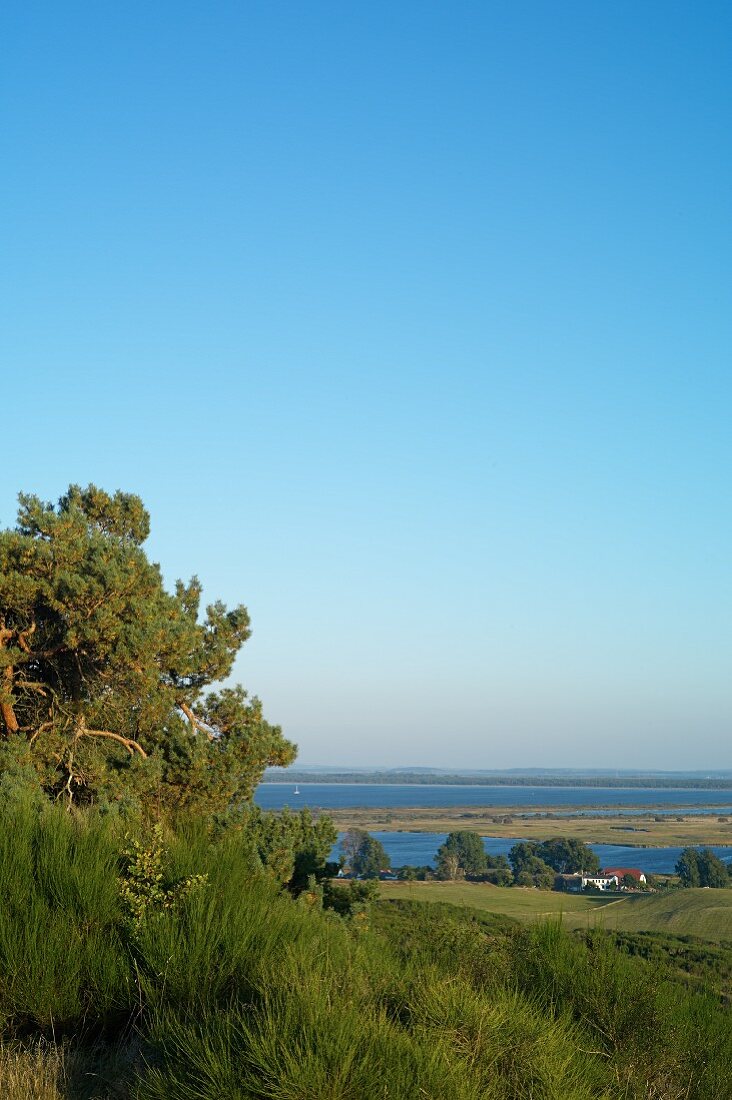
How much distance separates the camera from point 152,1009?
6.29 m

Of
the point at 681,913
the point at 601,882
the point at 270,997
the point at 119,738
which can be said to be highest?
the point at 119,738

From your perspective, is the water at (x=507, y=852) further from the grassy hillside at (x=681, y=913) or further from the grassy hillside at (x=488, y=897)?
the grassy hillside at (x=681, y=913)

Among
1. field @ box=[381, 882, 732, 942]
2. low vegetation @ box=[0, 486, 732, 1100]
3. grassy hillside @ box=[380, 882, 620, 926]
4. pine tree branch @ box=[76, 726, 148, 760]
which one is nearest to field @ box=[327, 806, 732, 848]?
field @ box=[381, 882, 732, 942]

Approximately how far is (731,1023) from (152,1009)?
13.7ft

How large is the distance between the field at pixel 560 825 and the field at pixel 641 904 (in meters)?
63.6

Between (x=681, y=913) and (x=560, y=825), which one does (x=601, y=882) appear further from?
(x=560, y=825)

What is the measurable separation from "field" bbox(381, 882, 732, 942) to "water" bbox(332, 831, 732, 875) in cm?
3277

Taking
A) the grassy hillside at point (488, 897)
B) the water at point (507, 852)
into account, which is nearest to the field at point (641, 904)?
the grassy hillside at point (488, 897)

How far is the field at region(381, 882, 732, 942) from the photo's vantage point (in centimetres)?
4047

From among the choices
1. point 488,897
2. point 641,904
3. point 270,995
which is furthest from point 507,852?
point 270,995

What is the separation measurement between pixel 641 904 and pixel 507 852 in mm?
52897

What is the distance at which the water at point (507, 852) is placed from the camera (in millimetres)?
92312

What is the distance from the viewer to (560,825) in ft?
488

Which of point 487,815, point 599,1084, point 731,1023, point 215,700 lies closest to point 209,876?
point 599,1084
